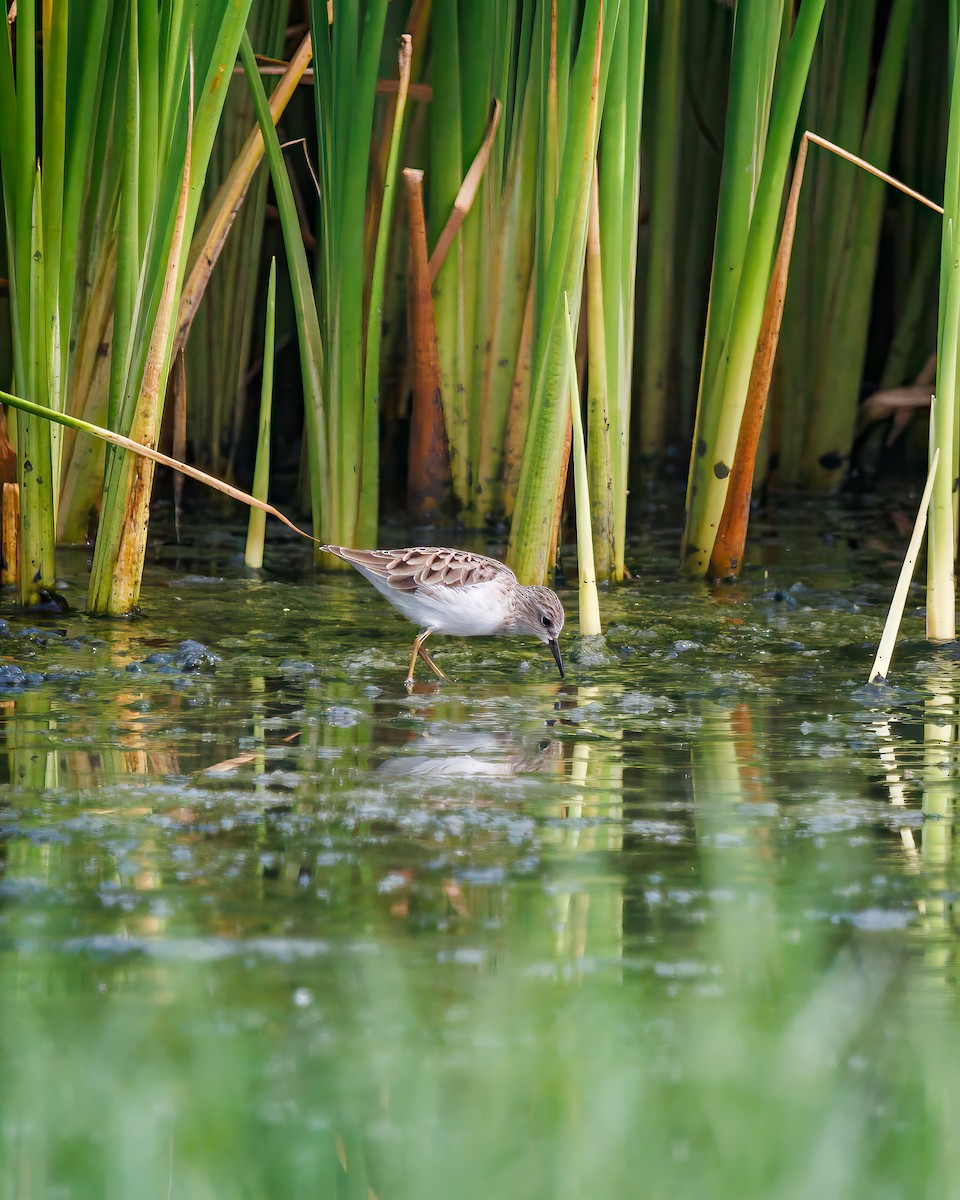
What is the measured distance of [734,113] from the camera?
6605mm

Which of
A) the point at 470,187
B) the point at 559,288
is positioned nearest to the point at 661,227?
the point at 470,187

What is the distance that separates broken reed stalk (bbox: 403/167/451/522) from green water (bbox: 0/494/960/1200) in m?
2.22

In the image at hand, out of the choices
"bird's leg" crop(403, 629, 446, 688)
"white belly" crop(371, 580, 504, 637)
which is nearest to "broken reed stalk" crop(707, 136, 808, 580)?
"white belly" crop(371, 580, 504, 637)

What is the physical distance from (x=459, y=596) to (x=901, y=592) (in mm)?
1517

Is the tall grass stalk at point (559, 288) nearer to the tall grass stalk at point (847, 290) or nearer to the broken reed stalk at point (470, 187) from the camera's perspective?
the broken reed stalk at point (470, 187)

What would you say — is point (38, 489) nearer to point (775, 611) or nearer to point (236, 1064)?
point (775, 611)

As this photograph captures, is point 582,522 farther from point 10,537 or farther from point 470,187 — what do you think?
point 10,537

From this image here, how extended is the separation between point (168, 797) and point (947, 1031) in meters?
2.00

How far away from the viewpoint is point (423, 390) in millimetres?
7688

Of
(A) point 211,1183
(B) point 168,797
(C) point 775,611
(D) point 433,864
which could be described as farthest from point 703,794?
(C) point 775,611

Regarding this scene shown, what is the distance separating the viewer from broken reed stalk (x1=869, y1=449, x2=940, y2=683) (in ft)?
16.7

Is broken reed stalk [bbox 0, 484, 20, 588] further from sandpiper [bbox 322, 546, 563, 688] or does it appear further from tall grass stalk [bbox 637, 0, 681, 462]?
tall grass stalk [bbox 637, 0, 681, 462]

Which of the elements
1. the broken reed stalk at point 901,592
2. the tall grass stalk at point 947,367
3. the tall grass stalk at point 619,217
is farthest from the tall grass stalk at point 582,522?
the tall grass stalk at point 947,367

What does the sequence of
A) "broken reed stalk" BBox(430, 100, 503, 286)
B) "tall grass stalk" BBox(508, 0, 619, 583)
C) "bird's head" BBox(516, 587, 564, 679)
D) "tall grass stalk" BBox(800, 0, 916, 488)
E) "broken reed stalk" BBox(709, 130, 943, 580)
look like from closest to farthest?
1. "bird's head" BBox(516, 587, 564, 679)
2. "tall grass stalk" BBox(508, 0, 619, 583)
3. "broken reed stalk" BBox(709, 130, 943, 580)
4. "broken reed stalk" BBox(430, 100, 503, 286)
5. "tall grass stalk" BBox(800, 0, 916, 488)
